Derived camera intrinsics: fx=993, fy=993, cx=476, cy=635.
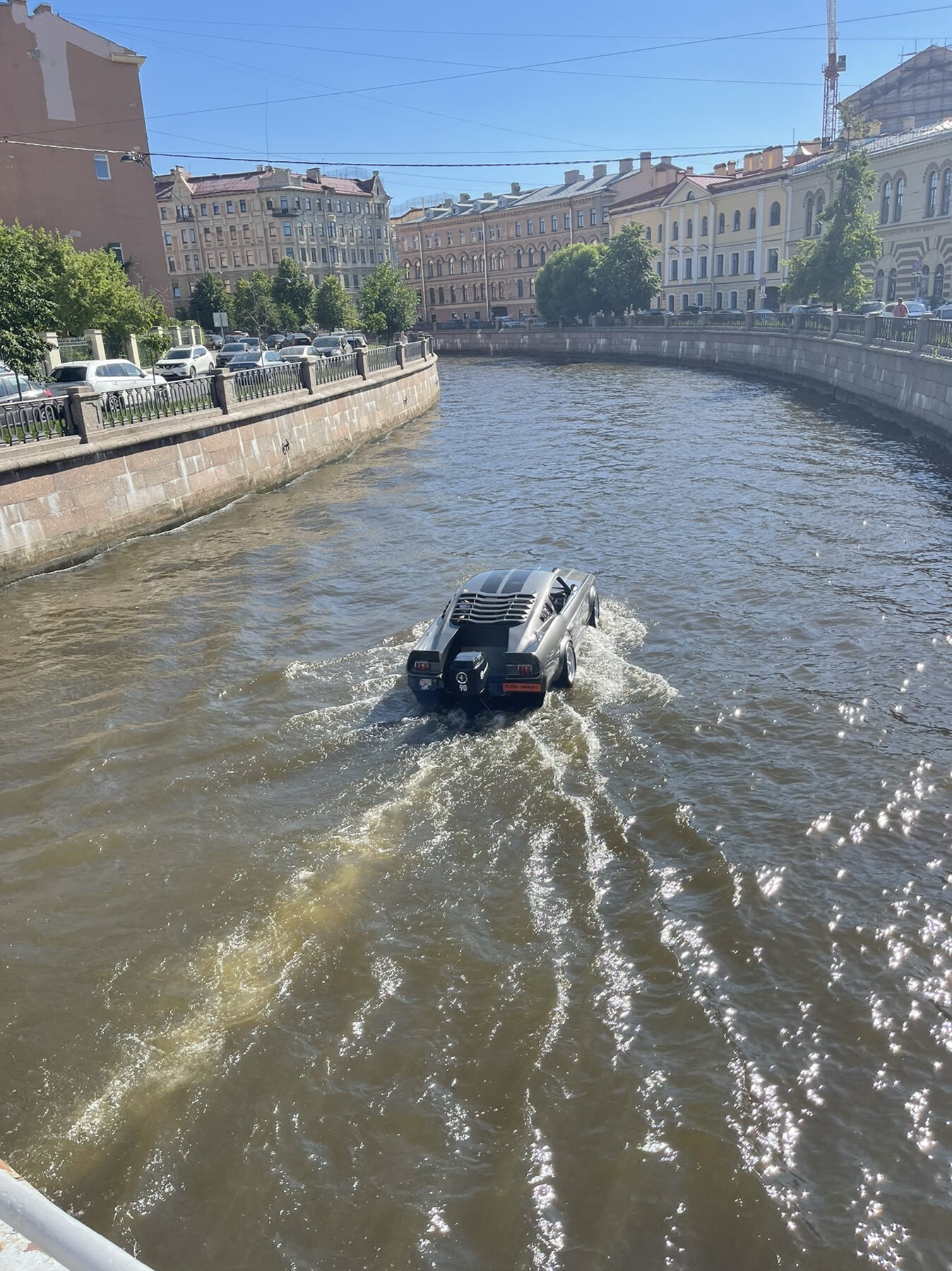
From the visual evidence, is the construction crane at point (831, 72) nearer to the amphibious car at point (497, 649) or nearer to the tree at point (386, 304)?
the tree at point (386, 304)

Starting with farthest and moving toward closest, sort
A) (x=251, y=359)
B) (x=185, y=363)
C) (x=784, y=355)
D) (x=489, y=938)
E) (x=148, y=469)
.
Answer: (x=784, y=355)
(x=251, y=359)
(x=185, y=363)
(x=148, y=469)
(x=489, y=938)

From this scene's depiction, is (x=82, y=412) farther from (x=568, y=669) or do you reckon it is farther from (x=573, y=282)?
(x=573, y=282)

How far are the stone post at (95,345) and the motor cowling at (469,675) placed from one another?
24.2 meters

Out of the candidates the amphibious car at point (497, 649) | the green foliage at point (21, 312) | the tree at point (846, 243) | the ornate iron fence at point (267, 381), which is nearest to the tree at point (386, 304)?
the tree at point (846, 243)

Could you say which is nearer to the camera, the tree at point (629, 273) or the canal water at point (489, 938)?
the canal water at point (489, 938)

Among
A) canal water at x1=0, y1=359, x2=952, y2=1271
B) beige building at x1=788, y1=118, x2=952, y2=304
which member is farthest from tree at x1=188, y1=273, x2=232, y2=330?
canal water at x1=0, y1=359, x2=952, y2=1271

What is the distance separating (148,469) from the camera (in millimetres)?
18828

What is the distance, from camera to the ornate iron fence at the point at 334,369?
27.7m

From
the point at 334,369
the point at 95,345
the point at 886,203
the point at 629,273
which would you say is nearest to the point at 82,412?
the point at 334,369

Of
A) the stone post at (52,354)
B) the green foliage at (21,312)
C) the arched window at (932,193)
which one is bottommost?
the stone post at (52,354)

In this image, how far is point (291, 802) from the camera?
8.45 meters

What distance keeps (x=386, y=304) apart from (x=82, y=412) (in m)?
36.0

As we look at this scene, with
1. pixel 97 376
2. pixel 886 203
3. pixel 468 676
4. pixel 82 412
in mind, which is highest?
pixel 886 203

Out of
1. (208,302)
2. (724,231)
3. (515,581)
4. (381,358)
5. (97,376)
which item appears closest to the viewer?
(515,581)
